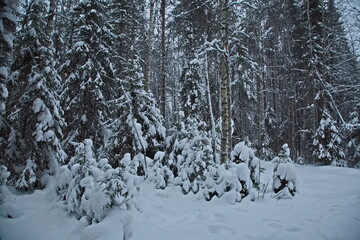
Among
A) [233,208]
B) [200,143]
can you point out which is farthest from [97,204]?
[200,143]

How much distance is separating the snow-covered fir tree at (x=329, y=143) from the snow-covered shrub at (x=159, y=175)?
40.6 ft

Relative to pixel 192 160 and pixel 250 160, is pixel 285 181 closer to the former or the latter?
pixel 250 160

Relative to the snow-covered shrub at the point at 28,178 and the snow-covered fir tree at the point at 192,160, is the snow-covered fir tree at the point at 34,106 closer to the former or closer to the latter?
the snow-covered shrub at the point at 28,178

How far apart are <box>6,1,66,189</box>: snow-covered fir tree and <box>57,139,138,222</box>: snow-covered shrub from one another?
147cm

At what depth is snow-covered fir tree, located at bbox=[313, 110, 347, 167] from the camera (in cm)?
1385

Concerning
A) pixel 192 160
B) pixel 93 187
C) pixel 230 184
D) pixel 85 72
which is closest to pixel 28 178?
pixel 93 187

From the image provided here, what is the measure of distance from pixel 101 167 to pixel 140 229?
1568 millimetres

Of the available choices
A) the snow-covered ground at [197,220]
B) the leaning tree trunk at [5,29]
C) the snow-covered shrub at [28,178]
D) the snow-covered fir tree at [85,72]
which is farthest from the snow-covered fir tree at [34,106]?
the leaning tree trunk at [5,29]

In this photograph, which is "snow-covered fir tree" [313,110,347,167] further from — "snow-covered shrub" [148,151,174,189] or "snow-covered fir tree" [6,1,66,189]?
"snow-covered fir tree" [6,1,66,189]

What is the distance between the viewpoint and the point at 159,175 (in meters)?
6.04

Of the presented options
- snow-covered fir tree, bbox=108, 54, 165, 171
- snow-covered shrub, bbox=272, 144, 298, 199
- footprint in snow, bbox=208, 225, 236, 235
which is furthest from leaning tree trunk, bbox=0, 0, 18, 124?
snow-covered shrub, bbox=272, 144, 298, 199

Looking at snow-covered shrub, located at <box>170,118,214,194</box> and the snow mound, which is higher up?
snow-covered shrub, located at <box>170,118,214,194</box>

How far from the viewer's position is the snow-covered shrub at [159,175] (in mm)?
5933

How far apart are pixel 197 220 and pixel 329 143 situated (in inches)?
541
